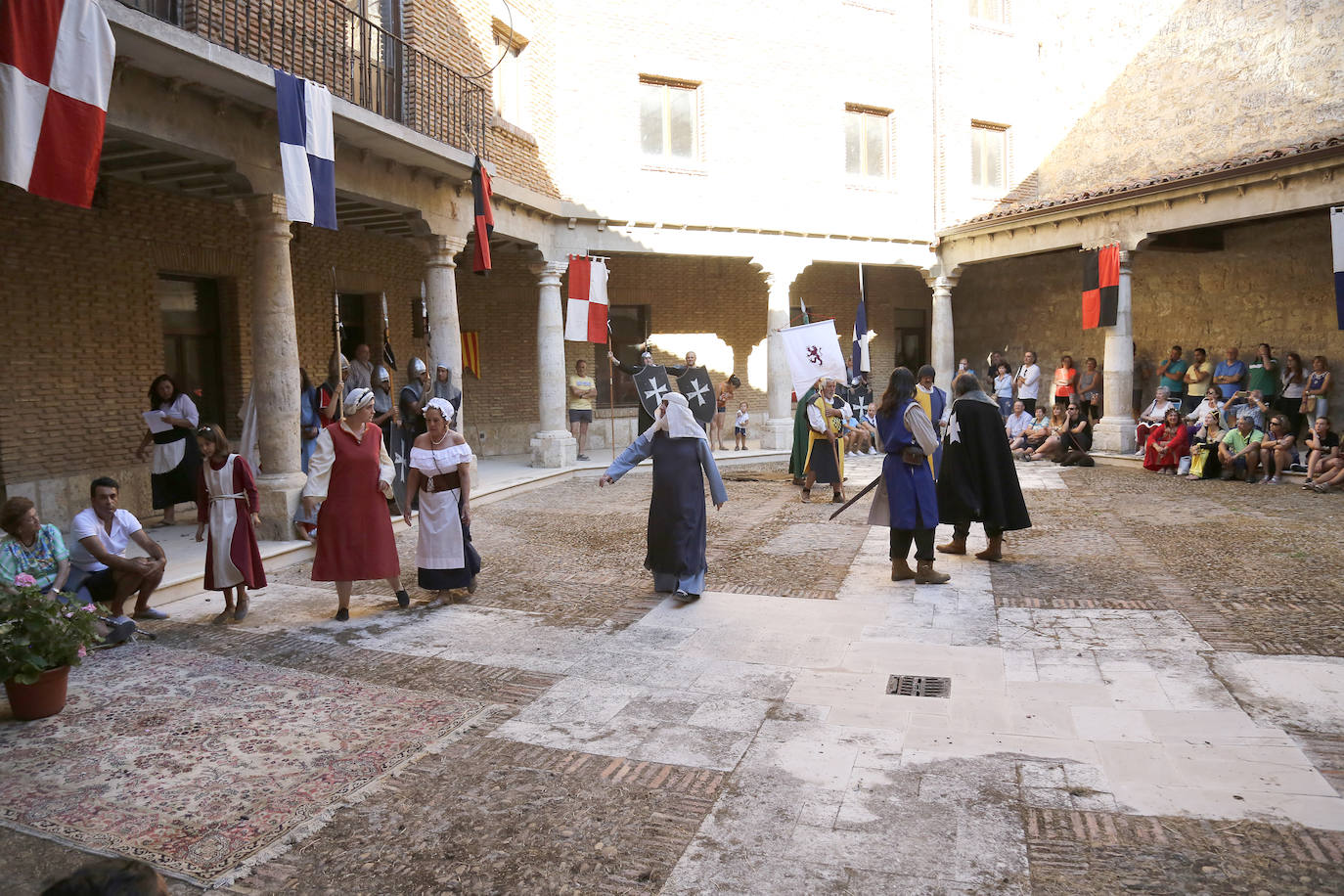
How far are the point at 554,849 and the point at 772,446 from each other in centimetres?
1575

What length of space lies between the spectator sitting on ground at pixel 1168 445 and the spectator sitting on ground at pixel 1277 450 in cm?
128

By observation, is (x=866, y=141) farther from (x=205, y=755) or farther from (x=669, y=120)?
(x=205, y=755)

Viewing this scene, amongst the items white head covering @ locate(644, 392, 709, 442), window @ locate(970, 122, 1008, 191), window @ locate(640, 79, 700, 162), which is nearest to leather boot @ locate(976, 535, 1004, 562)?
white head covering @ locate(644, 392, 709, 442)

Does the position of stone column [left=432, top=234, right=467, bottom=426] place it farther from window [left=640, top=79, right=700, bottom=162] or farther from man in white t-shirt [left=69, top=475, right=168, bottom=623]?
man in white t-shirt [left=69, top=475, right=168, bottom=623]

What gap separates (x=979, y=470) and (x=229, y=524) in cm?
589

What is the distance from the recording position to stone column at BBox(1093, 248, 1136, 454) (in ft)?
52.7

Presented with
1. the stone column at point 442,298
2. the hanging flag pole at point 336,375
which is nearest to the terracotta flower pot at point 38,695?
the hanging flag pole at point 336,375

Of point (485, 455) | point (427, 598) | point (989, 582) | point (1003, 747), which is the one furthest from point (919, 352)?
point (1003, 747)

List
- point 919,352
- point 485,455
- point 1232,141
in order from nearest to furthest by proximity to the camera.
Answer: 1. point 1232,141
2. point 485,455
3. point 919,352

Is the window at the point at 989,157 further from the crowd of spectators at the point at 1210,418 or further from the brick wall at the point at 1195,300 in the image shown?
the crowd of spectators at the point at 1210,418

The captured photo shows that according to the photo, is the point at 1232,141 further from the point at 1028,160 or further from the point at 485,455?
the point at 485,455

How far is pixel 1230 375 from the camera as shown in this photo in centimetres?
1530

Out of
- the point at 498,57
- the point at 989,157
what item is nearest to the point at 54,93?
the point at 498,57

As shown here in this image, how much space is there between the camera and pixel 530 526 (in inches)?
428
